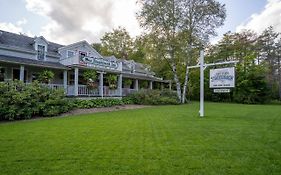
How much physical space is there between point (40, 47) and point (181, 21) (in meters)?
15.6

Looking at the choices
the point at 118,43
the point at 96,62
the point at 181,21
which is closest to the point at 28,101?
the point at 96,62

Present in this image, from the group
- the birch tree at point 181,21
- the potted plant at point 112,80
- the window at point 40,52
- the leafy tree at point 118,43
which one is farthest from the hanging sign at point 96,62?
the leafy tree at point 118,43

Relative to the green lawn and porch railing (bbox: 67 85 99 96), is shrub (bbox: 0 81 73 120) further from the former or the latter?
the green lawn

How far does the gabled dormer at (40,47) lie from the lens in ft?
61.7

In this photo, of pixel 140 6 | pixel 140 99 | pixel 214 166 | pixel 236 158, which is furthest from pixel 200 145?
pixel 140 6

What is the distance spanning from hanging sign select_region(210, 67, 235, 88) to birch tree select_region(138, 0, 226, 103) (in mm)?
12950

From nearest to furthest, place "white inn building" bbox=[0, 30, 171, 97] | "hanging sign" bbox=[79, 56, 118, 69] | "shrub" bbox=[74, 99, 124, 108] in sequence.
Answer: "shrub" bbox=[74, 99, 124, 108], "white inn building" bbox=[0, 30, 171, 97], "hanging sign" bbox=[79, 56, 118, 69]

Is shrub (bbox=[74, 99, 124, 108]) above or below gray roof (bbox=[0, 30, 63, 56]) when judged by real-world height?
below

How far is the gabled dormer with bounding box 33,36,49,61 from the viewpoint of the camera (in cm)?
1880

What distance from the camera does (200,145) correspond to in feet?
17.1

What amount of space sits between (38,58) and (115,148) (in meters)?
16.8

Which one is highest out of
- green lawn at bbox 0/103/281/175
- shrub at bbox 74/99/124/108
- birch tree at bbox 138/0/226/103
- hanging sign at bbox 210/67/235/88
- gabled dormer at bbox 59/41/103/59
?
birch tree at bbox 138/0/226/103

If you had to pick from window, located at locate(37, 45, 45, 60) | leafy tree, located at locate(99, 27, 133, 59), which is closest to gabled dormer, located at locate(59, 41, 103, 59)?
window, located at locate(37, 45, 45, 60)

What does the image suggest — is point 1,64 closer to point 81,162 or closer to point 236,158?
point 81,162
